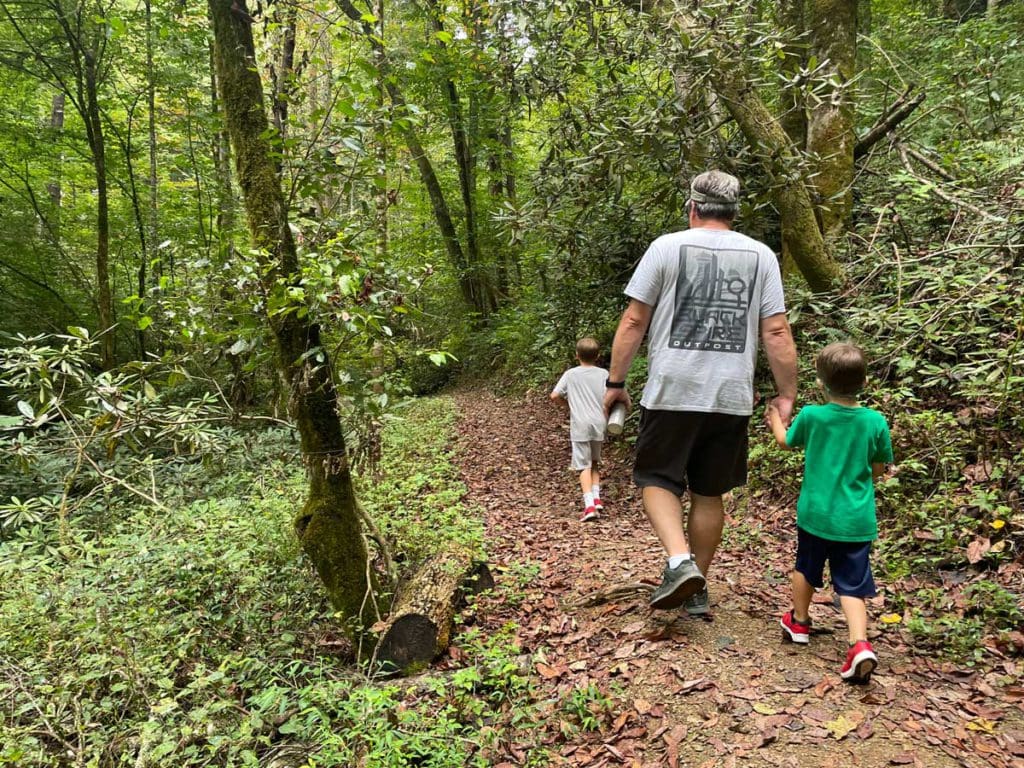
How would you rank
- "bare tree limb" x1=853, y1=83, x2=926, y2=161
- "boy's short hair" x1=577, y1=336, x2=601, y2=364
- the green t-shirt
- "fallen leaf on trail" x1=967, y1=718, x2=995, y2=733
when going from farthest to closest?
"boy's short hair" x1=577, y1=336, x2=601, y2=364
"bare tree limb" x1=853, y1=83, x2=926, y2=161
the green t-shirt
"fallen leaf on trail" x1=967, y1=718, x2=995, y2=733

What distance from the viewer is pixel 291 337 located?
140 inches

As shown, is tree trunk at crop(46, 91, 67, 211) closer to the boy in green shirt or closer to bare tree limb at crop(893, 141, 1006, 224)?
the boy in green shirt

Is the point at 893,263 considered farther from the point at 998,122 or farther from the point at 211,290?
the point at 211,290

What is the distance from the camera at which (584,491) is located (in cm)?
621

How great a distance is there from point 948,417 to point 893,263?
5.31 feet

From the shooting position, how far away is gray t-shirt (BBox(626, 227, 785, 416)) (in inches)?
121

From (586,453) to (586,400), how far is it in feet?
1.94

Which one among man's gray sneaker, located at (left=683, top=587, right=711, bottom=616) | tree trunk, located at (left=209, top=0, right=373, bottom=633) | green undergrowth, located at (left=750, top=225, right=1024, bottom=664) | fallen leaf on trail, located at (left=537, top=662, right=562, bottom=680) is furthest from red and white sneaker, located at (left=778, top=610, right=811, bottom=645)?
tree trunk, located at (left=209, top=0, right=373, bottom=633)

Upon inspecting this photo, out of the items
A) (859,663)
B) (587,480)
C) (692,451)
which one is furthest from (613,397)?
(587,480)

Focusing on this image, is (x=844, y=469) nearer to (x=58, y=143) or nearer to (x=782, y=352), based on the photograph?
(x=782, y=352)

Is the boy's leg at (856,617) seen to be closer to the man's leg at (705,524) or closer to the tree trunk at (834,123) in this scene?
the man's leg at (705,524)

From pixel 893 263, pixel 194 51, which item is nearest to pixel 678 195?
pixel 893 263

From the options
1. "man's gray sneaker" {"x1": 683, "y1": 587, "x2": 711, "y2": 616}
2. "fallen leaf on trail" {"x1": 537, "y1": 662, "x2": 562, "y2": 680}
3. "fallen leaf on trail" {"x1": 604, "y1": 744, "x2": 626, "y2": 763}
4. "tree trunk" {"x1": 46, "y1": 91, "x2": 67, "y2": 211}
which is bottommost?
"fallen leaf on trail" {"x1": 537, "y1": 662, "x2": 562, "y2": 680}

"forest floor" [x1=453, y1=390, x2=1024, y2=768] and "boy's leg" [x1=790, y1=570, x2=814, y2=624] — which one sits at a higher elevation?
"boy's leg" [x1=790, y1=570, x2=814, y2=624]
